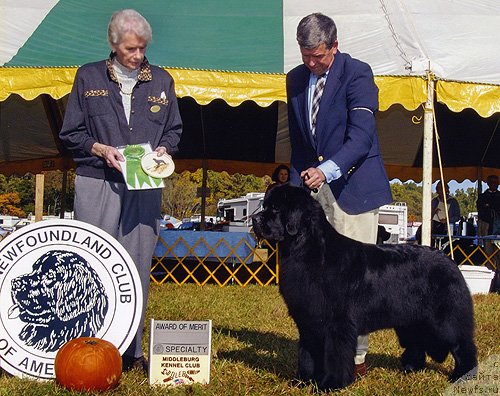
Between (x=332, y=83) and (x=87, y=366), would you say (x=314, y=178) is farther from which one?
(x=87, y=366)

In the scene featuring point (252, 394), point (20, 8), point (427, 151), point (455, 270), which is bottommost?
point (252, 394)

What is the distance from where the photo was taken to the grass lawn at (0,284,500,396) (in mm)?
3371

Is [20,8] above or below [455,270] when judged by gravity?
above

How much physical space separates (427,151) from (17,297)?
4.06m

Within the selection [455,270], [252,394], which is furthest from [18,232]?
[455,270]

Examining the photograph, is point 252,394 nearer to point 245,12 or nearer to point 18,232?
point 18,232

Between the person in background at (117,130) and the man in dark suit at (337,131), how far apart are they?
0.78 meters

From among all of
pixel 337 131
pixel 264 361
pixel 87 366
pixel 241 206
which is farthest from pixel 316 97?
pixel 241 206

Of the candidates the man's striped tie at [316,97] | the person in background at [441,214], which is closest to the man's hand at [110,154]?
the man's striped tie at [316,97]

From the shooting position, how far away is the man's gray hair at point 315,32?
3311mm

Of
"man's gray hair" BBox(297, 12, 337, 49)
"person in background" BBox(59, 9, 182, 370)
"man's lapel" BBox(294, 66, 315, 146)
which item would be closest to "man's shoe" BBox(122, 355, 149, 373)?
"person in background" BBox(59, 9, 182, 370)

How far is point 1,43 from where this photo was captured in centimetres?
715

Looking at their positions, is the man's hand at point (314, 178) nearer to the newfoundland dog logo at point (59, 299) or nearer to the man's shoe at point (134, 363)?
the newfoundland dog logo at point (59, 299)

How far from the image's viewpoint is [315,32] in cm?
331
